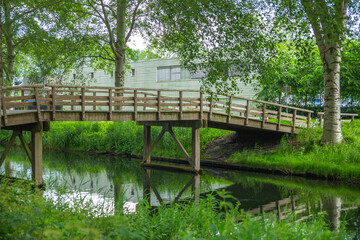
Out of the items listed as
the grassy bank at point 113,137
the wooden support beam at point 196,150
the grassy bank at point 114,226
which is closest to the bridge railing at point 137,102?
the wooden support beam at point 196,150

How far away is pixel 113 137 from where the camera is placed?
24.0 m

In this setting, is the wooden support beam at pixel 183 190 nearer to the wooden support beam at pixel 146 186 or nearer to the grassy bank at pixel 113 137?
the wooden support beam at pixel 146 186

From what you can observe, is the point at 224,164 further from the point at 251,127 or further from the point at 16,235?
the point at 16,235

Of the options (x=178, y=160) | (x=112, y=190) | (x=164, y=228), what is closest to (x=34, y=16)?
(x=178, y=160)

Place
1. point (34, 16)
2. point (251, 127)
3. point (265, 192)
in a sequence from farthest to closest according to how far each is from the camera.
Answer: point (34, 16) → point (251, 127) → point (265, 192)

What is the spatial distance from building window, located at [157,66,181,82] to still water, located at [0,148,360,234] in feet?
54.2

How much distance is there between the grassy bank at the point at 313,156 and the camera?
15.3 m

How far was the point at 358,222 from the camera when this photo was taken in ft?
30.5

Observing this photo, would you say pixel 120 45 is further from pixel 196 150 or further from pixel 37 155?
pixel 37 155

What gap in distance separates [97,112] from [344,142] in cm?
1000

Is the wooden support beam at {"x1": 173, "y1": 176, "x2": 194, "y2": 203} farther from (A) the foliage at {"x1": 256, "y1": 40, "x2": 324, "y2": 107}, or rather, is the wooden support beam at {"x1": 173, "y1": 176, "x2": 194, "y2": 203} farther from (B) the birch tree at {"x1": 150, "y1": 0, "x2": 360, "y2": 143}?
(A) the foliage at {"x1": 256, "y1": 40, "x2": 324, "y2": 107}

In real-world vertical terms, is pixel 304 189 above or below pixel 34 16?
below

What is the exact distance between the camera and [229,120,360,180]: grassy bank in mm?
15344

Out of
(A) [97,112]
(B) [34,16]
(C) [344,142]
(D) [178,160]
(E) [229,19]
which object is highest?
(B) [34,16]
